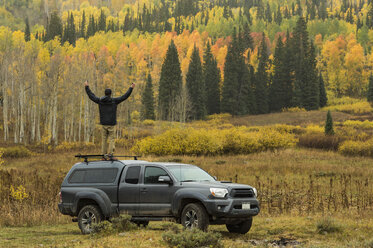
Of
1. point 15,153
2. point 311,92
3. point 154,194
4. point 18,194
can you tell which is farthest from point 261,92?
point 154,194

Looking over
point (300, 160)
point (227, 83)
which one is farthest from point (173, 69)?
point (300, 160)

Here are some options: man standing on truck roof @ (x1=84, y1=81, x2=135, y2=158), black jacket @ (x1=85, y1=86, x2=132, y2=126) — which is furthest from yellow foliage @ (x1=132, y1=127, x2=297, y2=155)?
black jacket @ (x1=85, y1=86, x2=132, y2=126)

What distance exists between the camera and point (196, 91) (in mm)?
87750

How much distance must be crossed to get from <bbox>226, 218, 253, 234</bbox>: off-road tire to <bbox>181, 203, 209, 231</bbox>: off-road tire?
137cm

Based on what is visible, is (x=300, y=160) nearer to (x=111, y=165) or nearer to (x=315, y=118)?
(x=111, y=165)

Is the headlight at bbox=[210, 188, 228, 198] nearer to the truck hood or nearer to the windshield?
the truck hood

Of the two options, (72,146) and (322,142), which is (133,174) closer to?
(322,142)

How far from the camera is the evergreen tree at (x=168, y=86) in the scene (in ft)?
272

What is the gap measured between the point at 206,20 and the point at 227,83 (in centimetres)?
11429

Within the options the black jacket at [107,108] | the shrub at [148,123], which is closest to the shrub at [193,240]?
the black jacket at [107,108]

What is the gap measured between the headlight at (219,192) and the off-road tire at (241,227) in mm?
1328

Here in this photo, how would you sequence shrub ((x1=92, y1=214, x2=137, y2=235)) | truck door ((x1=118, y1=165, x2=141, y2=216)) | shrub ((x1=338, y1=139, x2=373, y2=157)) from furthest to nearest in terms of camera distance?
shrub ((x1=338, y1=139, x2=373, y2=157))
truck door ((x1=118, y1=165, x2=141, y2=216))
shrub ((x1=92, y1=214, x2=137, y2=235))

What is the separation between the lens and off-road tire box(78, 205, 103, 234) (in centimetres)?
1187

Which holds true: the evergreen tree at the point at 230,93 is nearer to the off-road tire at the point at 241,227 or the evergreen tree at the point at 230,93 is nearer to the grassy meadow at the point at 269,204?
the grassy meadow at the point at 269,204
